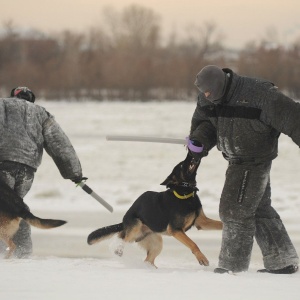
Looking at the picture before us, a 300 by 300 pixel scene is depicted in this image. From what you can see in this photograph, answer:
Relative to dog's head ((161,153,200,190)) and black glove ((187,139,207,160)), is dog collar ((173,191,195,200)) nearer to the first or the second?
dog's head ((161,153,200,190))

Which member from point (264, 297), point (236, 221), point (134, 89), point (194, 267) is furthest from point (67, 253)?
point (134, 89)

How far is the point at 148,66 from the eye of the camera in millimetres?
45562

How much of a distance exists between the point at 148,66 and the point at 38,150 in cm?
4015

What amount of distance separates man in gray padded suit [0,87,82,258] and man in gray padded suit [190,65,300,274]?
147cm

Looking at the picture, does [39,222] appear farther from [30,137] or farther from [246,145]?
[246,145]

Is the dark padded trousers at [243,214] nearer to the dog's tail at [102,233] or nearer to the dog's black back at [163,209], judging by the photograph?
the dog's black back at [163,209]

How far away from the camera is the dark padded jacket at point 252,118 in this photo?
435 cm

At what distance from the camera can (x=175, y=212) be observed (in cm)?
517

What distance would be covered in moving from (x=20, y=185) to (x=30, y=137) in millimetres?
416

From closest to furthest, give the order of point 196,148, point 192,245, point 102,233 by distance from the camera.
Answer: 1. point 196,148
2. point 192,245
3. point 102,233

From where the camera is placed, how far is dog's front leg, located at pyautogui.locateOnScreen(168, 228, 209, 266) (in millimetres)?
5086

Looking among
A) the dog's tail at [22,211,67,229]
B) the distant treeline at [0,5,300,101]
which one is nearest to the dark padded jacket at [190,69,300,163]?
the dog's tail at [22,211,67,229]

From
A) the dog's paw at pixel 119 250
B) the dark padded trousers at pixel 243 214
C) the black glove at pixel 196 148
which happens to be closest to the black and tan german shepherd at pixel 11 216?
the dog's paw at pixel 119 250

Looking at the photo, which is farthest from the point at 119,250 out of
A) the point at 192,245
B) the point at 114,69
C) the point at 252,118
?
the point at 114,69
